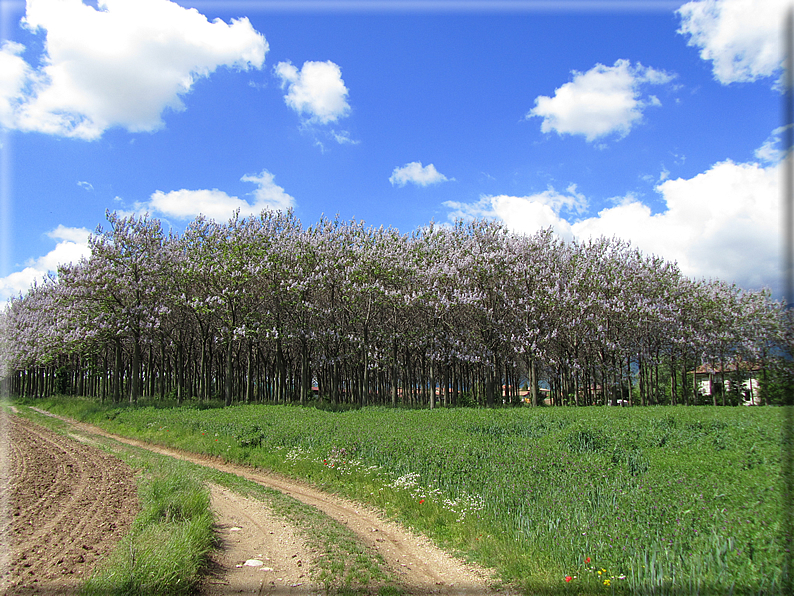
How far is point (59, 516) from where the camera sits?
27.8ft

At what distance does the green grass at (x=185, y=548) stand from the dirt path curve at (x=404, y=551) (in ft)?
1.24

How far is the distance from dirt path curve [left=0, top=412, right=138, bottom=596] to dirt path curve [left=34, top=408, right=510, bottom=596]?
14.1 feet

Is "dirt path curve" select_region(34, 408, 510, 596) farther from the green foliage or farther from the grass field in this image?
the green foliage

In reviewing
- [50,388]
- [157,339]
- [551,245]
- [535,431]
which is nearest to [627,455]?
[535,431]

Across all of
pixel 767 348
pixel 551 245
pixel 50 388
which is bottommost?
pixel 50 388

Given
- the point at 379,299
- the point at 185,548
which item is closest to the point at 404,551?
the point at 185,548

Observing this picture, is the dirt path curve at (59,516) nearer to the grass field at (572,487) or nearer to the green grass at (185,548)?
the green grass at (185,548)

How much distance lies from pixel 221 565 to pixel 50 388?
8066cm

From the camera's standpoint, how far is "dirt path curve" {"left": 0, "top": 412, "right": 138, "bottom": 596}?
6.16 meters

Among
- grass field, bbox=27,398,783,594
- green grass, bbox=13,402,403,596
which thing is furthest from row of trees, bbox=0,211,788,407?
green grass, bbox=13,402,403,596

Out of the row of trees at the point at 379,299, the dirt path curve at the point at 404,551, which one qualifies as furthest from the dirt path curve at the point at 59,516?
the row of trees at the point at 379,299

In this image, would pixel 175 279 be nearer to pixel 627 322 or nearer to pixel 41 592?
pixel 41 592

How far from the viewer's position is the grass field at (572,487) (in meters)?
6.24

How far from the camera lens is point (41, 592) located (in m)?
5.62
